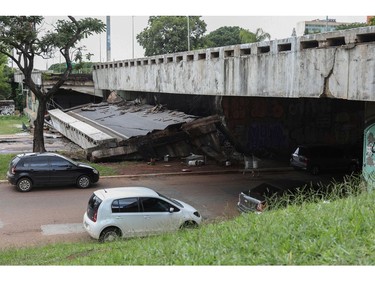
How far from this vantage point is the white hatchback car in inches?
496

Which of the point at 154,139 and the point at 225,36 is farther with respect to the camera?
the point at 225,36

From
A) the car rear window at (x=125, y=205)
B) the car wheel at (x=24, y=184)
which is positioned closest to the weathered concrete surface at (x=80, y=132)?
the car wheel at (x=24, y=184)

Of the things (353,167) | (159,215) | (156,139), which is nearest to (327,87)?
(159,215)

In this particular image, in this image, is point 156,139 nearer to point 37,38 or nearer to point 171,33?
point 37,38

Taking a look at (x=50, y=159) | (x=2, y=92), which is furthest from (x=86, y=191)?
(x=2, y=92)

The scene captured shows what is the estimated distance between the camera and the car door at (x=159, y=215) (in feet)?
42.7

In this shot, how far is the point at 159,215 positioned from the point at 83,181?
24.1ft

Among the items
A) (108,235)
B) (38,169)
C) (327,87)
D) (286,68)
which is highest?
(286,68)

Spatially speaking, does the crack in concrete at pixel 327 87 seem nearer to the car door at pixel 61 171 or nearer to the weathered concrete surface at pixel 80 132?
the car door at pixel 61 171

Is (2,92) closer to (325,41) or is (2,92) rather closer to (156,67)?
(156,67)

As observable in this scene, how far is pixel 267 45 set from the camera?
48.9ft

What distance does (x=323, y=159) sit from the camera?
24438 millimetres

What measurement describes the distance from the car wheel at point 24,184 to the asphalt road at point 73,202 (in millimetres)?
240

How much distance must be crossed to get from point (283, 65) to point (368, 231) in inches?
324
